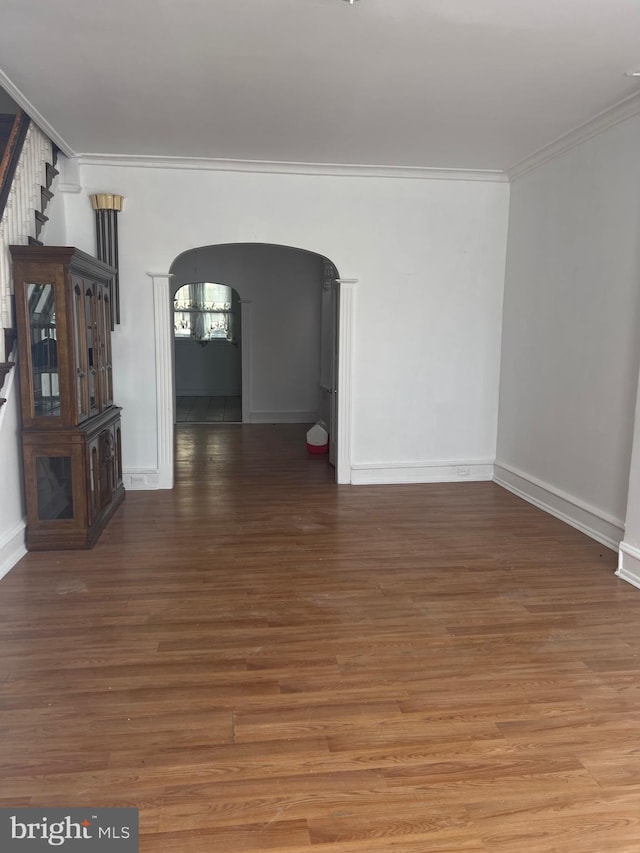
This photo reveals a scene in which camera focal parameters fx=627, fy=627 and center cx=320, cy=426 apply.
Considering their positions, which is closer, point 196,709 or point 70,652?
point 196,709

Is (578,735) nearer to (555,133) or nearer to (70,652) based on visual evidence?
(70,652)

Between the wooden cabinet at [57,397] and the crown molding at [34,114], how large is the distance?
100 centimetres

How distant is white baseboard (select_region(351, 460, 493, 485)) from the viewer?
6.40m

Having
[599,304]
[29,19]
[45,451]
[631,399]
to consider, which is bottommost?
[45,451]

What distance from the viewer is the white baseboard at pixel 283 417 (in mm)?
10398

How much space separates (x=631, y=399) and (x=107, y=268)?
4174mm

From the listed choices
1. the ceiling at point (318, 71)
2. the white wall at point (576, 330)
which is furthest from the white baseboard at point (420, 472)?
the ceiling at point (318, 71)

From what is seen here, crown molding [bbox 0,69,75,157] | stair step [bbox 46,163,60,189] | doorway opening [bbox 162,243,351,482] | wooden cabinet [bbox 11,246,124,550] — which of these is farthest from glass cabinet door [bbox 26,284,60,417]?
doorway opening [bbox 162,243,351,482]

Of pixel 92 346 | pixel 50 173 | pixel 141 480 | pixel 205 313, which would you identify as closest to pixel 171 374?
pixel 141 480

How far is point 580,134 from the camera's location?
4785 millimetres

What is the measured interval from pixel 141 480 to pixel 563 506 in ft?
12.6

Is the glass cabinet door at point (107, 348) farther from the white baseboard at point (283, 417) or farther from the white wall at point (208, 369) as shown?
the white wall at point (208, 369)

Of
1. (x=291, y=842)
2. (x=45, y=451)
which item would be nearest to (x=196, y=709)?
(x=291, y=842)

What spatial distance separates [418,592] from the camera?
12.5ft
